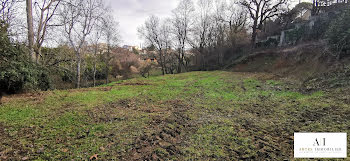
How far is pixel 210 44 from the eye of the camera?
25.2 metres

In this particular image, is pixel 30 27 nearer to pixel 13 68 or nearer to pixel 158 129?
pixel 13 68

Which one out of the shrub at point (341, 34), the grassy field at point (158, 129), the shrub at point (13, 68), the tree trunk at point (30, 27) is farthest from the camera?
the shrub at point (341, 34)

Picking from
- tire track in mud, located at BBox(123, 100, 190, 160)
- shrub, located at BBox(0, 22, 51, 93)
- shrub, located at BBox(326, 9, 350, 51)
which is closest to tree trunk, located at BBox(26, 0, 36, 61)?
shrub, located at BBox(0, 22, 51, 93)

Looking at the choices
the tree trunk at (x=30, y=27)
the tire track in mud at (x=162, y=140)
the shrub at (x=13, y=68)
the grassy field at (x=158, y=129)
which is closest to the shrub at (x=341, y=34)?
the grassy field at (x=158, y=129)

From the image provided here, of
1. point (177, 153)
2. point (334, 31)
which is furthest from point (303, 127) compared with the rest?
point (334, 31)

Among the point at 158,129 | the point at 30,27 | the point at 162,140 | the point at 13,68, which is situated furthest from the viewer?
the point at 30,27

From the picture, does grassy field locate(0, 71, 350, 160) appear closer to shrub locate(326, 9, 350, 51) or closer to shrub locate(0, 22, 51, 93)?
shrub locate(0, 22, 51, 93)

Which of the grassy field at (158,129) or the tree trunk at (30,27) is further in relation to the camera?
the tree trunk at (30,27)

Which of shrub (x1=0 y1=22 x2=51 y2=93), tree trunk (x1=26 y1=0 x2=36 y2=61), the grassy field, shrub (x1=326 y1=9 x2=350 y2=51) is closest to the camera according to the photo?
the grassy field

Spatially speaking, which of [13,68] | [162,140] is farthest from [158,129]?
[13,68]

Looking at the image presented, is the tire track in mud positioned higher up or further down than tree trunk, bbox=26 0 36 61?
further down

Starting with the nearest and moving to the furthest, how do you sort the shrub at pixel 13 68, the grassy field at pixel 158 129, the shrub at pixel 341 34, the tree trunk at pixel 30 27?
the grassy field at pixel 158 129, the shrub at pixel 13 68, the tree trunk at pixel 30 27, the shrub at pixel 341 34

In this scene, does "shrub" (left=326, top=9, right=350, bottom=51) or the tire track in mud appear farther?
"shrub" (left=326, top=9, right=350, bottom=51)

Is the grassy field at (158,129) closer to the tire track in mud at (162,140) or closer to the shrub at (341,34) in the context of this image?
the tire track in mud at (162,140)
